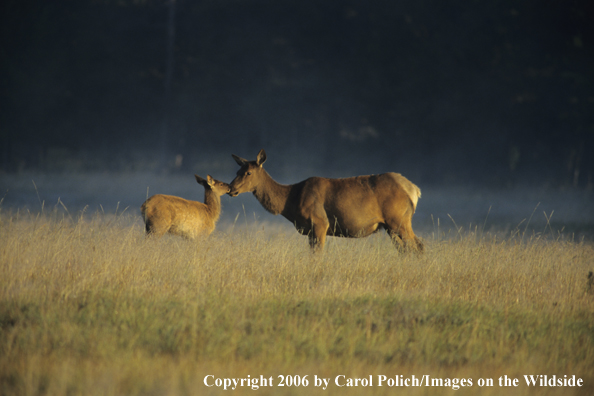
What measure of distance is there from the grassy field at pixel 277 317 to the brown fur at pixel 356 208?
38cm

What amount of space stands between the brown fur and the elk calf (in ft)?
4.25

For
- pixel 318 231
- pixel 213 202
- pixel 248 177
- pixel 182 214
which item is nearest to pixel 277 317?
pixel 318 231

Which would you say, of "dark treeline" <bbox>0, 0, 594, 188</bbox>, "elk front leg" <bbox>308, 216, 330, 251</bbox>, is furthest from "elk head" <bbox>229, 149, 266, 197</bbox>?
"dark treeline" <bbox>0, 0, 594, 188</bbox>

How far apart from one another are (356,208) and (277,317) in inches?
148

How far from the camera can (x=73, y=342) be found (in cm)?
468

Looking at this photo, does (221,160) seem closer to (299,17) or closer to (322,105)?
(322,105)

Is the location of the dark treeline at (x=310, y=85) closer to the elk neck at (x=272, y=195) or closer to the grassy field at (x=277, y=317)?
the elk neck at (x=272, y=195)

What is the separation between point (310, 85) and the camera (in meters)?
44.1

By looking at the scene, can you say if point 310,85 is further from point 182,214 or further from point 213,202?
point 182,214

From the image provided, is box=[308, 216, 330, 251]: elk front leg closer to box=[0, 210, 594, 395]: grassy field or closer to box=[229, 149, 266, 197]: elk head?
box=[0, 210, 594, 395]: grassy field

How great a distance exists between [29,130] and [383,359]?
4405 centimetres

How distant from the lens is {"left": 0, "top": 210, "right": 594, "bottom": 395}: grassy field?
4.15 m

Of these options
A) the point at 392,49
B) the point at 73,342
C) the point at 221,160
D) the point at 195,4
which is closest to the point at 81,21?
the point at 195,4

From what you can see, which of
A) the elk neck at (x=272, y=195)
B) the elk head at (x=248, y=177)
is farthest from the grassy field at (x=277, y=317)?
the elk head at (x=248, y=177)
